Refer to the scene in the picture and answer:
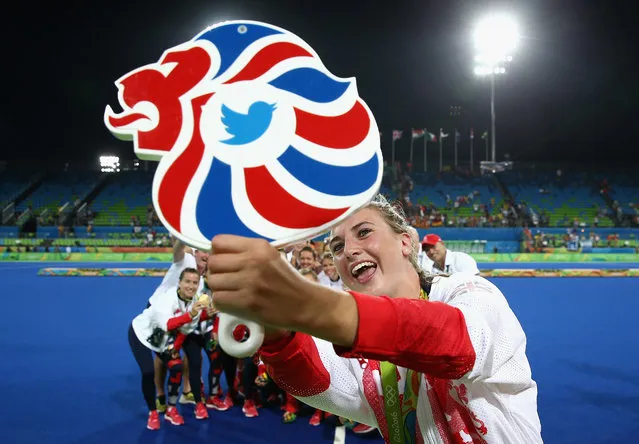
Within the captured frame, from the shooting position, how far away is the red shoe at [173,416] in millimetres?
4705

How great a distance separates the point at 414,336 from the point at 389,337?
64 mm

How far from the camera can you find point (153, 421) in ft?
15.0

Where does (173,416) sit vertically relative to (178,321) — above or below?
below

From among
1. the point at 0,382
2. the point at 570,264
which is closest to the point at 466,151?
the point at 570,264

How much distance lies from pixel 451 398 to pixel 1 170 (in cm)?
4660

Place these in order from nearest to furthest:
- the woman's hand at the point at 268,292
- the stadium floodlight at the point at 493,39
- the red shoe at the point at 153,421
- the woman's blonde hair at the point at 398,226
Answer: the woman's hand at the point at 268,292 < the woman's blonde hair at the point at 398,226 < the red shoe at the point at 153,421 < the stadium floodlight at the point at 493,39

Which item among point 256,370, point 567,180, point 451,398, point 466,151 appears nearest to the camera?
point 451,398

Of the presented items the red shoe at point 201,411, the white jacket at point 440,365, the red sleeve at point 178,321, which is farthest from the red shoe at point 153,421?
the white jacket at point 440,365

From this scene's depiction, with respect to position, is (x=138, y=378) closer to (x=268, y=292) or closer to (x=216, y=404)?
(x=216, y=404)

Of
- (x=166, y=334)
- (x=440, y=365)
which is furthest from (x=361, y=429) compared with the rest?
(x=440, y=365)

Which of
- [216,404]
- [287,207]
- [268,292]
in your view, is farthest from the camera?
[216,404]

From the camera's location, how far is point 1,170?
3819cm

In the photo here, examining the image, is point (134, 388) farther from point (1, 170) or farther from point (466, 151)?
point (466, 151)

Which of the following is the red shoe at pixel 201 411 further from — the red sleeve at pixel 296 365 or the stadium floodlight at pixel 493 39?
the stadium floodlight at pixel 493 39
